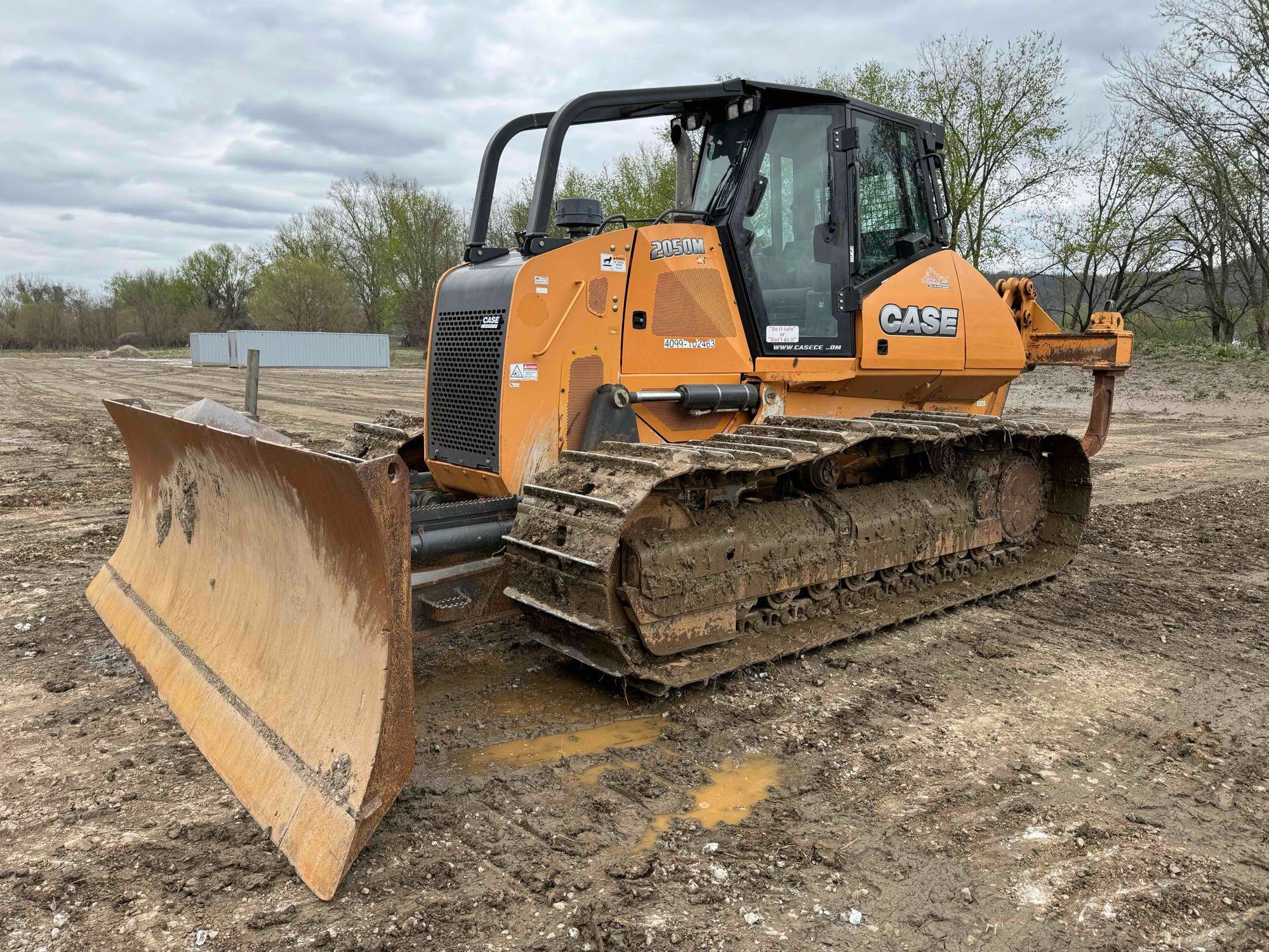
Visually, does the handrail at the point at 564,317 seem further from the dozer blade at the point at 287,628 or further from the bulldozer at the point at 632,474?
the dozer blade at the point at 287,628

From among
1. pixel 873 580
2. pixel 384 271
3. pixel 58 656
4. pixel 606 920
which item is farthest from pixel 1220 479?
pixel 384 271

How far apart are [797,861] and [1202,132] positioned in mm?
26576

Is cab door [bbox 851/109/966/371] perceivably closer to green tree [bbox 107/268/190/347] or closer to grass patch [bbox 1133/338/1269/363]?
grass patch [bbox 1133/338/1269/363]

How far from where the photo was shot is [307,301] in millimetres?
49219

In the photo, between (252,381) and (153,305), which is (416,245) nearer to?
(153,305)

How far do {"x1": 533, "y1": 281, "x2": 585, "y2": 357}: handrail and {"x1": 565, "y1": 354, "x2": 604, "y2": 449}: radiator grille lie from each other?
0.18 meters

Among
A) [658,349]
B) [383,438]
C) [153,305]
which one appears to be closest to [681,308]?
[658,349]

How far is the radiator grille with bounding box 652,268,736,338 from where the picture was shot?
16.4 ft

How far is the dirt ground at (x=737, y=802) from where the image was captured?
2.67m

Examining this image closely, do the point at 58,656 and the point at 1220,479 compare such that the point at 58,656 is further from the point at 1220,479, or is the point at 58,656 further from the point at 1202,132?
the point at 1202,132

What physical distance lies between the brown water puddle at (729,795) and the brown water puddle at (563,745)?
40 cm

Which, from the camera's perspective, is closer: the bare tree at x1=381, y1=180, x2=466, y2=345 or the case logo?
the case logo

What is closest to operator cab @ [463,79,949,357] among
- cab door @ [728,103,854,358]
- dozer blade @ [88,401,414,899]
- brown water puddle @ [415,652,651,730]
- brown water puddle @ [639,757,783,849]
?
cab door @ [728,103,854,358]

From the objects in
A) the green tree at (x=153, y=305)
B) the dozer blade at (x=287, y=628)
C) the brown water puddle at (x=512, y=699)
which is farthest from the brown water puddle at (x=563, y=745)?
the green tree at (x=153, y=305)
